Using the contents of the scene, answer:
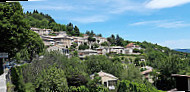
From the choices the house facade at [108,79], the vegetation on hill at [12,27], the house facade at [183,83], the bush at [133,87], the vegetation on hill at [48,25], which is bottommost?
the house facade at [108,79]

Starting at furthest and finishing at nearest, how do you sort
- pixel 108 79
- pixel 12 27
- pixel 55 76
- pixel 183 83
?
pixel 108 79, pixel 55 76, pixel 12 27, pixel 183 83

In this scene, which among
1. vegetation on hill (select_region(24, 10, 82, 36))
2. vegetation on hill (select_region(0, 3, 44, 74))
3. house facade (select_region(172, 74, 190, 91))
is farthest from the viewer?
vegetation on hill (select_region(24, 10, 82, 36))

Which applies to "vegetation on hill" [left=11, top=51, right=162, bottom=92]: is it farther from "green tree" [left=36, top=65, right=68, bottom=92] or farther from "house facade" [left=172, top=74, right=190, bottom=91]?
"house facade" [left=172, top=74, right=190, bottom=91]

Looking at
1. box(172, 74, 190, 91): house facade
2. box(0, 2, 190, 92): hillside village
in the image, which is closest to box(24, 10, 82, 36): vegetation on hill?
box(0, 2, 190, 92): hillside village

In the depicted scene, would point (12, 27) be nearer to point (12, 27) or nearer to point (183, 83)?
point (12, 27)

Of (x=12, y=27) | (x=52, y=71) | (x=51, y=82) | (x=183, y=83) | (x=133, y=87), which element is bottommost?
(x=133, y=87)

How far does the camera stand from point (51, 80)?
8.88m

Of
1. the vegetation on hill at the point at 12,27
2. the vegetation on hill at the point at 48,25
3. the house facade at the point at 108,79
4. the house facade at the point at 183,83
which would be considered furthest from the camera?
the vegetation on hill at the point at 48,25

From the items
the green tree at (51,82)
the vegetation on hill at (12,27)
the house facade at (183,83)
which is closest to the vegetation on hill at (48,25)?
the green tree at (51,82)

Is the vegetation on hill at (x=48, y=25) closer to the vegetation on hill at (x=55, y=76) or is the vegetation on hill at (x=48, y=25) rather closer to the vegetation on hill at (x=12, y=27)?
the vegetation on hill at (x=55, y=76)

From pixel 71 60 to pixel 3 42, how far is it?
605cm

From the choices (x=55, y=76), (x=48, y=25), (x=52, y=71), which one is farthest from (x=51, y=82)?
(x=48, y=25)

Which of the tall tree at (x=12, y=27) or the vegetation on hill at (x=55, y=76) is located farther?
the vegetation on hill at (x=55, y=76)

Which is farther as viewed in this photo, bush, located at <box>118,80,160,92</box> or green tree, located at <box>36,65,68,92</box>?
bush, located at <box>118,80,160,92</box>
